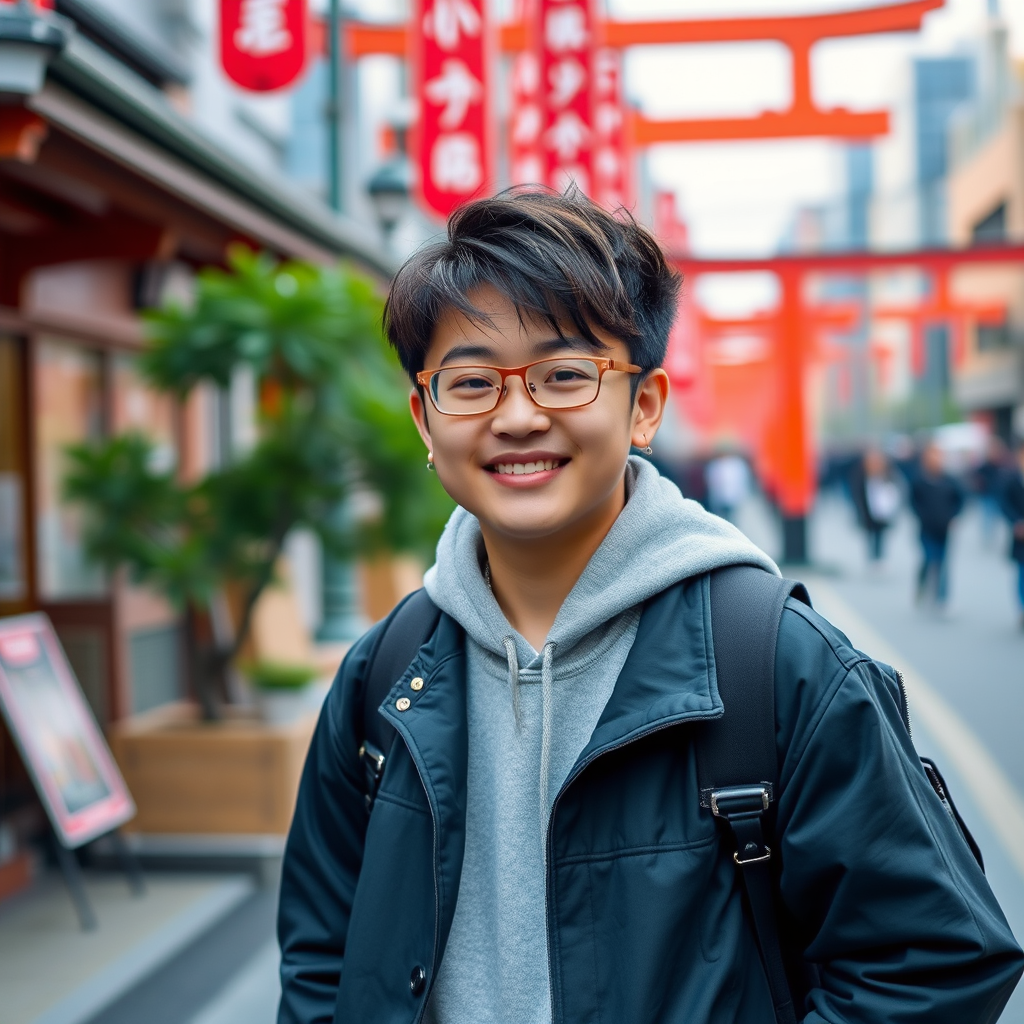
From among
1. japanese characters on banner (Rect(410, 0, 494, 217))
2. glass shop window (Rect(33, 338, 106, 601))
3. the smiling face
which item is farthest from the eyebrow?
japanese characters on banner (Rect(410, 0, 494, 217))

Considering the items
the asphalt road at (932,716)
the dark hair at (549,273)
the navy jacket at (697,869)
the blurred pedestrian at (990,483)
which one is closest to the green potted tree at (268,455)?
the asphalt road at (932,716)

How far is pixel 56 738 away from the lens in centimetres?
464

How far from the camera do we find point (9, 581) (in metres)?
5.60

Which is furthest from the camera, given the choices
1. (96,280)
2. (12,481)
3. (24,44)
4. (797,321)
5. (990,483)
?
(990,483)

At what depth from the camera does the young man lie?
1.39m

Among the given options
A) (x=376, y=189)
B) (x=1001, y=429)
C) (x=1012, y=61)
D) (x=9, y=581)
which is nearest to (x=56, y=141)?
(x=9, y=581)

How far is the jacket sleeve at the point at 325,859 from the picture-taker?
173 centimetres

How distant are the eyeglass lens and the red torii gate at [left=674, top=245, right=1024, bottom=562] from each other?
12586 millimetres

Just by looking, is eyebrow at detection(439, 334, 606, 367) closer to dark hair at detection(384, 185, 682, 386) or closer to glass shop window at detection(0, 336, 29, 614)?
dark hair at detection(384, 185, 682, 386)

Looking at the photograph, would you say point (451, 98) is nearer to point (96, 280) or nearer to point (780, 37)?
point (96, 280)

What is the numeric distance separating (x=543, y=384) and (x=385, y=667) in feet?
1.61

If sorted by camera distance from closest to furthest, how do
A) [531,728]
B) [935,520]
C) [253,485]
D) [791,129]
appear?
[531,728], [253,485], [791,129], [935,520]

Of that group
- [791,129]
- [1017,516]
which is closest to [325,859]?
[1017,516]

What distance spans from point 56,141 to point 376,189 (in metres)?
5.09
